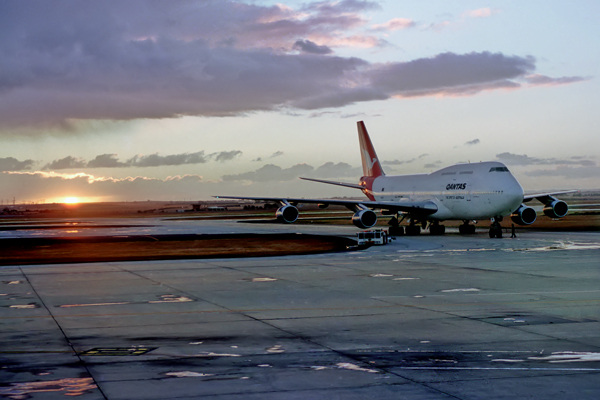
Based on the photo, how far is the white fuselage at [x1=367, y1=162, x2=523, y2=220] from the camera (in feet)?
149

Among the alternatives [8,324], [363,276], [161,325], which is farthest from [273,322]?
[363,276]

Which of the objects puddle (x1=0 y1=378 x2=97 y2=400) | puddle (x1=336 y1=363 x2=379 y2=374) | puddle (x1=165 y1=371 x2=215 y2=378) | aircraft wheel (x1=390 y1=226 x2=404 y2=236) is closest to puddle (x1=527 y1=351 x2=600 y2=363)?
puddle (x1=336 y1=363 x2=379 y2=374)

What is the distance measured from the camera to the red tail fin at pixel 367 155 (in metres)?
66.1

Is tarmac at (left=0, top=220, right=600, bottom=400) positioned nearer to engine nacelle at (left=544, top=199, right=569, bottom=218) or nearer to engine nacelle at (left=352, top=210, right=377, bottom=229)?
engine nacelle at (left=352, top=210, right=377, bottom=229)

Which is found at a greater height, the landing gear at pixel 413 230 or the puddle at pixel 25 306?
the landing gear at pixel 413 230

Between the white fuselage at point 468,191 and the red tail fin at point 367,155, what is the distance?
9.78m

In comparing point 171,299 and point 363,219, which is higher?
point 363,219

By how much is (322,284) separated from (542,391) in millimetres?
12731

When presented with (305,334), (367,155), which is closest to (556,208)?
(367,155)

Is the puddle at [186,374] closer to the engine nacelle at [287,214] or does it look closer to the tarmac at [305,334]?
the tarmac at [305,334]

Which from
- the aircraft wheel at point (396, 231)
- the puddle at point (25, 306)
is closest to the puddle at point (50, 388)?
the puddle at point (25, 306)

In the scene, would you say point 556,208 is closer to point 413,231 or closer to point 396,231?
point 413,231

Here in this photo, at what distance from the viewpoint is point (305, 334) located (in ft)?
41.7

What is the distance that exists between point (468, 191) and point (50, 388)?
137 ft
